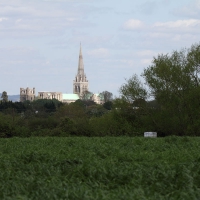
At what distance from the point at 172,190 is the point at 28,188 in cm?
277

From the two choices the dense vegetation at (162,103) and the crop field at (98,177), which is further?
the dense vegetation at (162,103)

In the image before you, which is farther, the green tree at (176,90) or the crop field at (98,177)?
the green tree at (176,90)

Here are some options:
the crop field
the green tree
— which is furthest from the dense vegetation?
the crop field

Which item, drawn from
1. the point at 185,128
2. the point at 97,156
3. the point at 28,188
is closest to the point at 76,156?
the point at 97,156

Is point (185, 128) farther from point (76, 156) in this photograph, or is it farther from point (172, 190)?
point (172, 190)

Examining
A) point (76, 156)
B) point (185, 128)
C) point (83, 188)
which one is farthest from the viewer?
point (185, 128)

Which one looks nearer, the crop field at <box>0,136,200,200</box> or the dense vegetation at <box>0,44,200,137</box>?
the crop field at <box>0,136,200,200</box>

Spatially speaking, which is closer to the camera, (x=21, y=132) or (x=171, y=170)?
(x=171, y=170)

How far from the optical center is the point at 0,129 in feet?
172

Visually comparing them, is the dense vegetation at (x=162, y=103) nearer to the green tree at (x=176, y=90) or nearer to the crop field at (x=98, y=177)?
the green tree at (x=176, y=90)

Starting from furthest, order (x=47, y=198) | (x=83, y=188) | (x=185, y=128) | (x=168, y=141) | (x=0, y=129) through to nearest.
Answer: (x=185, y=128)
(x=0, y=129)
(x=168, y=141)
(x=83, y=188)
(x=47, y=198)

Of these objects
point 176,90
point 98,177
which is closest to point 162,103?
point 176,90

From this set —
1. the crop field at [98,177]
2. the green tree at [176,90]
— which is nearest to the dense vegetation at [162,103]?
the green tree at [176,90]

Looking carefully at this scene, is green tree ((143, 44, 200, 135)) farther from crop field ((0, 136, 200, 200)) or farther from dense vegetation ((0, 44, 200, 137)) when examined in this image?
crop field ((0, 136, 200, 200))
